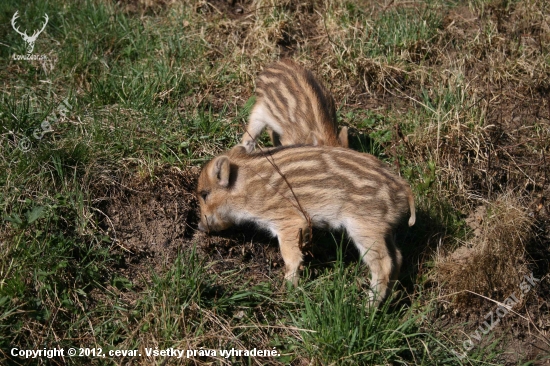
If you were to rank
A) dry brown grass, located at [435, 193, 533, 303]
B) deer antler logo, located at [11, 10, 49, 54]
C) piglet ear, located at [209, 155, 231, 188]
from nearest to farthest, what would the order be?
piglet ear, located at [209, 155, 231, 188], dry brown grass, located at [435, 193, 533, 303], deer antler logo, located at [11, 10, 49, 54]

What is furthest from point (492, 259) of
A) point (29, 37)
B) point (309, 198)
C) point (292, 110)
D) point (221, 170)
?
point (29, 37)

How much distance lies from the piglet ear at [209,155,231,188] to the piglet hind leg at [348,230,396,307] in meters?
1.01

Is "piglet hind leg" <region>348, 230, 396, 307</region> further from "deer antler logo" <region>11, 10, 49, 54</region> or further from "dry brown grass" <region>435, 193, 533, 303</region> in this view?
"deer antler logo" <region>11, 10, 49, 54</region>

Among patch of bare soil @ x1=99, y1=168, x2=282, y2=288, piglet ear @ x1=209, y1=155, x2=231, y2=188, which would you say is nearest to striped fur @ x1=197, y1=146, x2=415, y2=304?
piglet ear @ x1=209, y1=155, x2=231, y2=188

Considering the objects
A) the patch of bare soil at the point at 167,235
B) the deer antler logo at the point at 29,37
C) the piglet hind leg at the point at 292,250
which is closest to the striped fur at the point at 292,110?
the patch of bare soil at the point at 167,235

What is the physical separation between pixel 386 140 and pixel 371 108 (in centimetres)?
52

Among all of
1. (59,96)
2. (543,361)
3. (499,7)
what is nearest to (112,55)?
(59,96)

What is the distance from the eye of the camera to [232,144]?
19.9 feet

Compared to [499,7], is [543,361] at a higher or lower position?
lower

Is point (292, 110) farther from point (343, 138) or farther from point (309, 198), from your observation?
point (309, 198)

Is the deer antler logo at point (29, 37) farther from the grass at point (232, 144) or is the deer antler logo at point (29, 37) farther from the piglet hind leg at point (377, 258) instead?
the piglet hind leg at point (377, 258)

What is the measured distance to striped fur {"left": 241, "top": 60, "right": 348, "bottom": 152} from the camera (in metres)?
5.73

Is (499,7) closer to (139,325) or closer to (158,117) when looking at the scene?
(158,117)

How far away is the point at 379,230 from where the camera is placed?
16.0 ft
